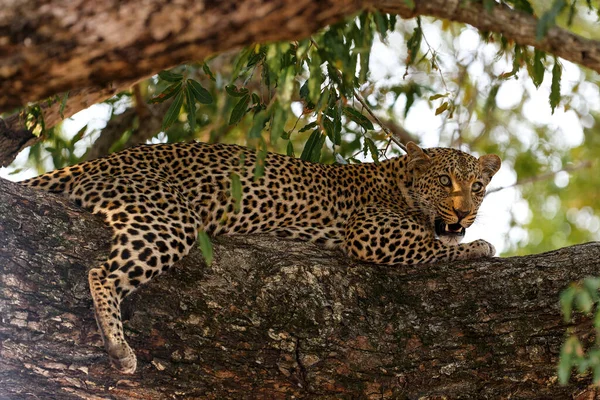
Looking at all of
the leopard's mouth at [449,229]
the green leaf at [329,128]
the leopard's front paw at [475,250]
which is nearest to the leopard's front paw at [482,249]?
the leopard's front paw at [475,250]

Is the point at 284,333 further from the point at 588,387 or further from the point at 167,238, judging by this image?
the point at 588,387

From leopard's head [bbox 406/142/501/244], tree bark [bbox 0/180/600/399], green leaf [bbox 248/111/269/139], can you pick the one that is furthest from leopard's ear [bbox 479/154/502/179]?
green leaf [bbox 248/111/269/139]

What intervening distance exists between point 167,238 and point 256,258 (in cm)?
64

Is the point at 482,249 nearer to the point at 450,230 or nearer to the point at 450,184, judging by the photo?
the point at 450,230

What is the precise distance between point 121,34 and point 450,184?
475cm

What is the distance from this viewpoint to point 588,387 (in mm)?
5383

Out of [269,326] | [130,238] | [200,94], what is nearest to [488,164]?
[200,94]

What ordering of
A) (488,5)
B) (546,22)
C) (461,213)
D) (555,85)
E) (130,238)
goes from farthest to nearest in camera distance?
(461,213) → (130,238) → (555,85) → (488,5) → (546,22)

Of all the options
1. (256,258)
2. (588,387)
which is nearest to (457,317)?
(588,387)

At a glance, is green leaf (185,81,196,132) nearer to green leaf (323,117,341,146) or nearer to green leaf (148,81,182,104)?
green leaf (148,81,182,104)

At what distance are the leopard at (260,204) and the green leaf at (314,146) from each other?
372mm

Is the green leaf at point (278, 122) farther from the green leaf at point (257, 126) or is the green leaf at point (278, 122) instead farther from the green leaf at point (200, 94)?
the green leaf at point (200, 94)

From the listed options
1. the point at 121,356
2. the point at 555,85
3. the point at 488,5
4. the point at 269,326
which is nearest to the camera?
the point at 488,5

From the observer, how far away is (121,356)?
16.3 ft
